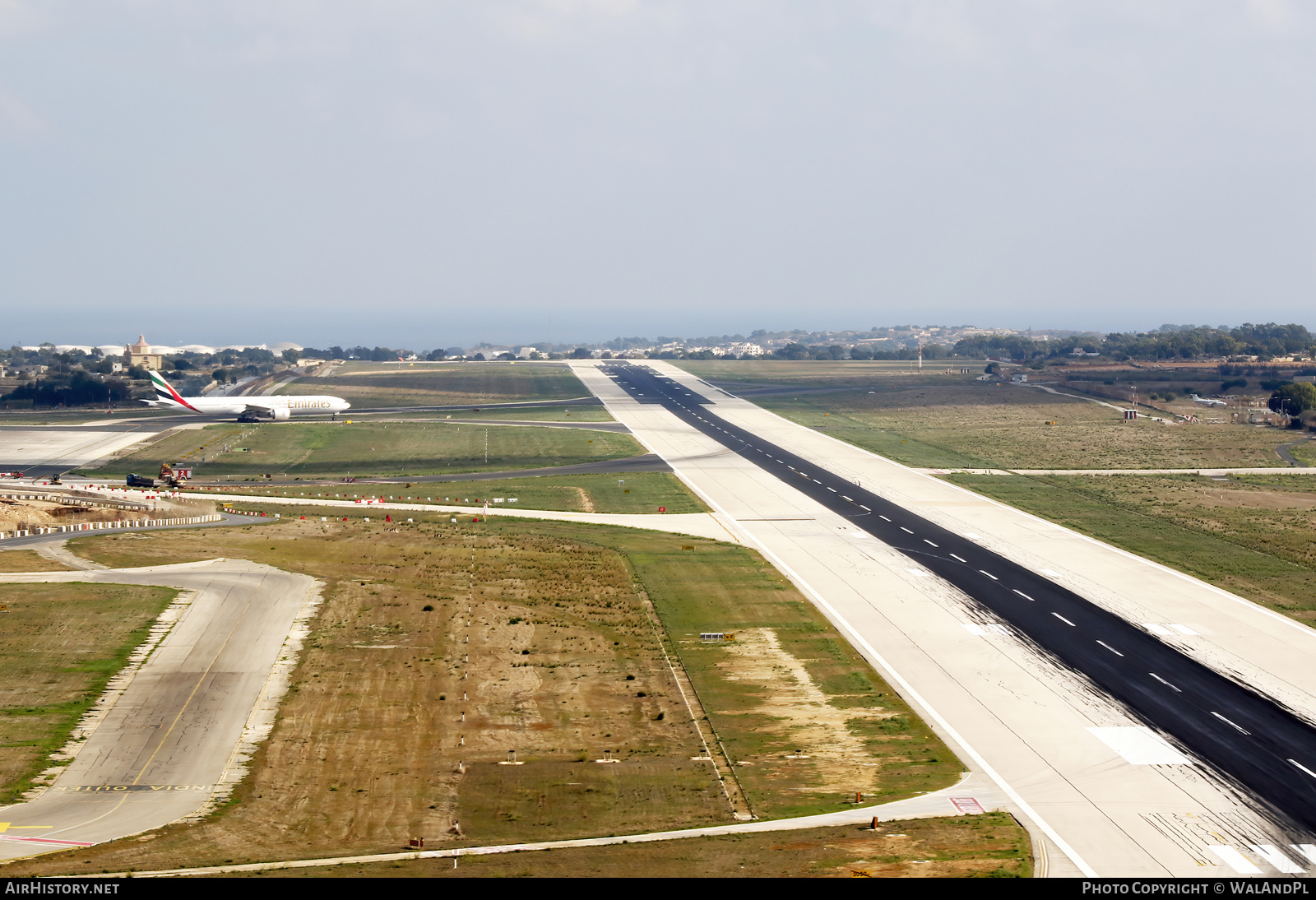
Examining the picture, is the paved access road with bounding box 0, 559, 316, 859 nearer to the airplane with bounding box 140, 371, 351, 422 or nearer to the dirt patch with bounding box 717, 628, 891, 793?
the dirt patch with bounding box 717, 628, 891, 793

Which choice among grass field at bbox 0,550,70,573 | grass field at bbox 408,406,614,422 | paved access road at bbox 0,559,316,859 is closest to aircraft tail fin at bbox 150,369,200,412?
grass field at bbox 408,406,614,422

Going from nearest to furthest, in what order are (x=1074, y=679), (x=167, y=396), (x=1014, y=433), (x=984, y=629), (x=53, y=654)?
(x=1074, y=679) < (x=53, y=654) < (x=984, y=629) < (x=1014, y=433) < (x=167, y=396)

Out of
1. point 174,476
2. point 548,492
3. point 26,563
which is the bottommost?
point 26,563

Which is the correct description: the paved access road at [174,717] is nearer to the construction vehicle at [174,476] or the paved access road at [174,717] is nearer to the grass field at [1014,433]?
the construction vehicle at [174,476]

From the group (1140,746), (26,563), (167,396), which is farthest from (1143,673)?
(167,396)

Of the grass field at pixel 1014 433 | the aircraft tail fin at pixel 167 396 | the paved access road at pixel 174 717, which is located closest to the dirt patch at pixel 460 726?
the paved access road at pixel 174 717

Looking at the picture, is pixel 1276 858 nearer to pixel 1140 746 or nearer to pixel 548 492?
pixel 1140 746
